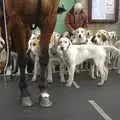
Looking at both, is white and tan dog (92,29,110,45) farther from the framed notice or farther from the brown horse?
the brown horse

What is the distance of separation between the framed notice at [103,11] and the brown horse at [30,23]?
10.9 ft

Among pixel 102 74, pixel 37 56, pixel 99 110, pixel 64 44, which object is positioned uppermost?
pixel 64 44

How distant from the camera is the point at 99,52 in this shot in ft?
17.0

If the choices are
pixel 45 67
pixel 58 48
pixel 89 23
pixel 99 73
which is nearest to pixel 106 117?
pixel 45 67

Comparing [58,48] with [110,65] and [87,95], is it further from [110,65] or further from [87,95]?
[110,65]

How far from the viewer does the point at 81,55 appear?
5.17m

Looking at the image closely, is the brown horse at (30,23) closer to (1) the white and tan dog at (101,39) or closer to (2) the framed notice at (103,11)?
(1) the white and tan dog at (101,39)

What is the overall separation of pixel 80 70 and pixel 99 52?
38.3 inches

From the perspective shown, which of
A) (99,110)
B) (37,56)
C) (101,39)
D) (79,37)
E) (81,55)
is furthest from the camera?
(101,39)

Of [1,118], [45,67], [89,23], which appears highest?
[89,23]

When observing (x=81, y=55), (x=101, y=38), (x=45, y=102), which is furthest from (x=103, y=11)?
(x=45, y=102)

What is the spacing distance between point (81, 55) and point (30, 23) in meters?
1.61

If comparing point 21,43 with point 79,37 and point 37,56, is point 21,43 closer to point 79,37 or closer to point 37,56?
point 37,56

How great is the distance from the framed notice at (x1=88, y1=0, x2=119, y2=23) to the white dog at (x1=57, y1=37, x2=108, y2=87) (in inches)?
78.0
